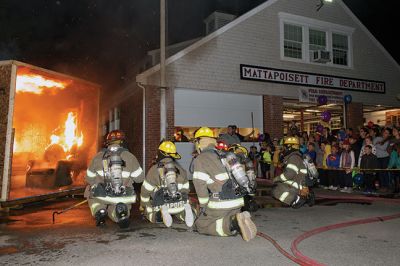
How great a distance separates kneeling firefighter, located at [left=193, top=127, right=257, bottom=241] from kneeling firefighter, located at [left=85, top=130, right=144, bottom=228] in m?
1.40

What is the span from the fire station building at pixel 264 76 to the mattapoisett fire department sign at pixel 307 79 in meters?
0.04

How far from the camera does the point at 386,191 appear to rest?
980cm

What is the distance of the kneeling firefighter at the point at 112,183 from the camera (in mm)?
5383

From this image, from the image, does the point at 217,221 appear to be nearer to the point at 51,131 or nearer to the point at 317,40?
the point at 51,131

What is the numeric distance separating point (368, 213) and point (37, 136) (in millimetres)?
10244

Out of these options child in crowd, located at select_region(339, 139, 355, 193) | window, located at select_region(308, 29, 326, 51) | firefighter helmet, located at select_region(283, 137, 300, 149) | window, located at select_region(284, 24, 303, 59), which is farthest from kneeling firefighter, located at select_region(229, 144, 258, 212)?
window, located at select_region(308, 29, 326, 51)

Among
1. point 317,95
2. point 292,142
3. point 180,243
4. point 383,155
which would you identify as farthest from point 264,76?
point 180,243

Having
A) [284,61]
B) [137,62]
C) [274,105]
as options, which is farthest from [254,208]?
[137,62]

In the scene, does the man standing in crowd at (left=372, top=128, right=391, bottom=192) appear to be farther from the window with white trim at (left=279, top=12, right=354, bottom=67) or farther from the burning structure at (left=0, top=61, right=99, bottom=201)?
the burning structure at (left=0, top=61, right=99, bottom=201)

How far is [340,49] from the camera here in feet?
52.2

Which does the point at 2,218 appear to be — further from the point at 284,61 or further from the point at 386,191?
the point at 284,61

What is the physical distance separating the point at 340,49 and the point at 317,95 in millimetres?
2855

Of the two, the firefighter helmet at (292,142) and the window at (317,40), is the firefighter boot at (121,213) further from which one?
the window at (317,40)

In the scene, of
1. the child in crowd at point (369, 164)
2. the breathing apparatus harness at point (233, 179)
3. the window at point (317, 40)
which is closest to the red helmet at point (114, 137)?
the breathing apparatus harness at point (233, 179)
